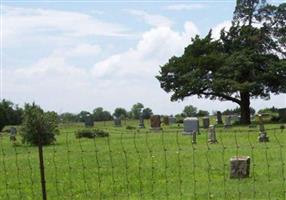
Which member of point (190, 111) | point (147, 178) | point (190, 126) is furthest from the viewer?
point (190, 111)

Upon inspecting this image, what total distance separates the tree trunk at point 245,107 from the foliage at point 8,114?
24497 mm

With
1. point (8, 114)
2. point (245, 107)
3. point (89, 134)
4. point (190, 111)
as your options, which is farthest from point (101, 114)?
point (89, 134)

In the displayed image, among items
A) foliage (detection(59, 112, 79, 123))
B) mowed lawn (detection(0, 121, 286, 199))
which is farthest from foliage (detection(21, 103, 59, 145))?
foliage (detection(59, 112, 79, 123))

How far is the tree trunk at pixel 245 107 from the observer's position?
6259cm

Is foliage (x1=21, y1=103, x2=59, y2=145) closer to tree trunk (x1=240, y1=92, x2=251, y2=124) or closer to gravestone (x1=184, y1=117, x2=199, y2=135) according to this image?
gravestone (x1=184, y1=117, x2=199, y2=135)

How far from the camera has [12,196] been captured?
47.4 feet

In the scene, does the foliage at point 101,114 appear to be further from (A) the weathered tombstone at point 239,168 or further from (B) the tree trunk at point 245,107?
(A) the weathered tombstone at point 239,168

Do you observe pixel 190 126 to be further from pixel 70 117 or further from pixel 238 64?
pixel 70 117

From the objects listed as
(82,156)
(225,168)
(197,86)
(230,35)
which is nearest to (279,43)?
(230,35)

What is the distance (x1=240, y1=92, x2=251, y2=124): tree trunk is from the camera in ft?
205

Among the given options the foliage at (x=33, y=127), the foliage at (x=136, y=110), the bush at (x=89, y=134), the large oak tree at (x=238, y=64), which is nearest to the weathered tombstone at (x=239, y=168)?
the foliage at (x=33, y=127)

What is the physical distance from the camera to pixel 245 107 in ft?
208

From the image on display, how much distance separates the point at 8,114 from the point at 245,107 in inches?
1167

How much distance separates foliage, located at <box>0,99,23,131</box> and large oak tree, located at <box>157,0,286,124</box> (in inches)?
713
